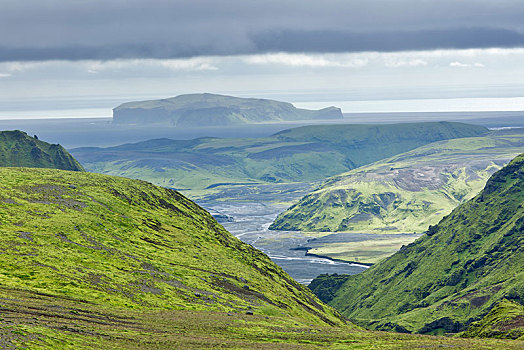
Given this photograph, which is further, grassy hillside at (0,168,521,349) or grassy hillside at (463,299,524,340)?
grassy hillside at (463,299,524,340)

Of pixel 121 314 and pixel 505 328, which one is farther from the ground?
pixel 121 314

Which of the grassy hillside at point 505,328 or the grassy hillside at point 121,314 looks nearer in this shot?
the grassy hillside at point 121,314

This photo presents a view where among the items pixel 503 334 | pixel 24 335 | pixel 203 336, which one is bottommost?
pixel 503 334

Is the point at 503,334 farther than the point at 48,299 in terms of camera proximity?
Yes

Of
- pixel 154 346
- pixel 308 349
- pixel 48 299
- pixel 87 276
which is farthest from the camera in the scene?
pixel 87 276

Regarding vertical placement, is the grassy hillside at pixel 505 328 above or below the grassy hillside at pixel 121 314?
below

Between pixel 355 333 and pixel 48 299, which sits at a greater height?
pixel 48 299

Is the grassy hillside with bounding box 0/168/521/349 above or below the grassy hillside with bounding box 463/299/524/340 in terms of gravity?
above

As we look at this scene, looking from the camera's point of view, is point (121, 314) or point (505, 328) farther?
point (505, 328)

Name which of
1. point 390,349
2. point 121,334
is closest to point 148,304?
point 121,334

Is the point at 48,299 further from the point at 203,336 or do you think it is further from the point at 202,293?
the point at 202,293

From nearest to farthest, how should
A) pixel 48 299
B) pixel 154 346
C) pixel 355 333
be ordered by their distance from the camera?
pixel 154 346 < pixel 48 299 < pixel 355 333
